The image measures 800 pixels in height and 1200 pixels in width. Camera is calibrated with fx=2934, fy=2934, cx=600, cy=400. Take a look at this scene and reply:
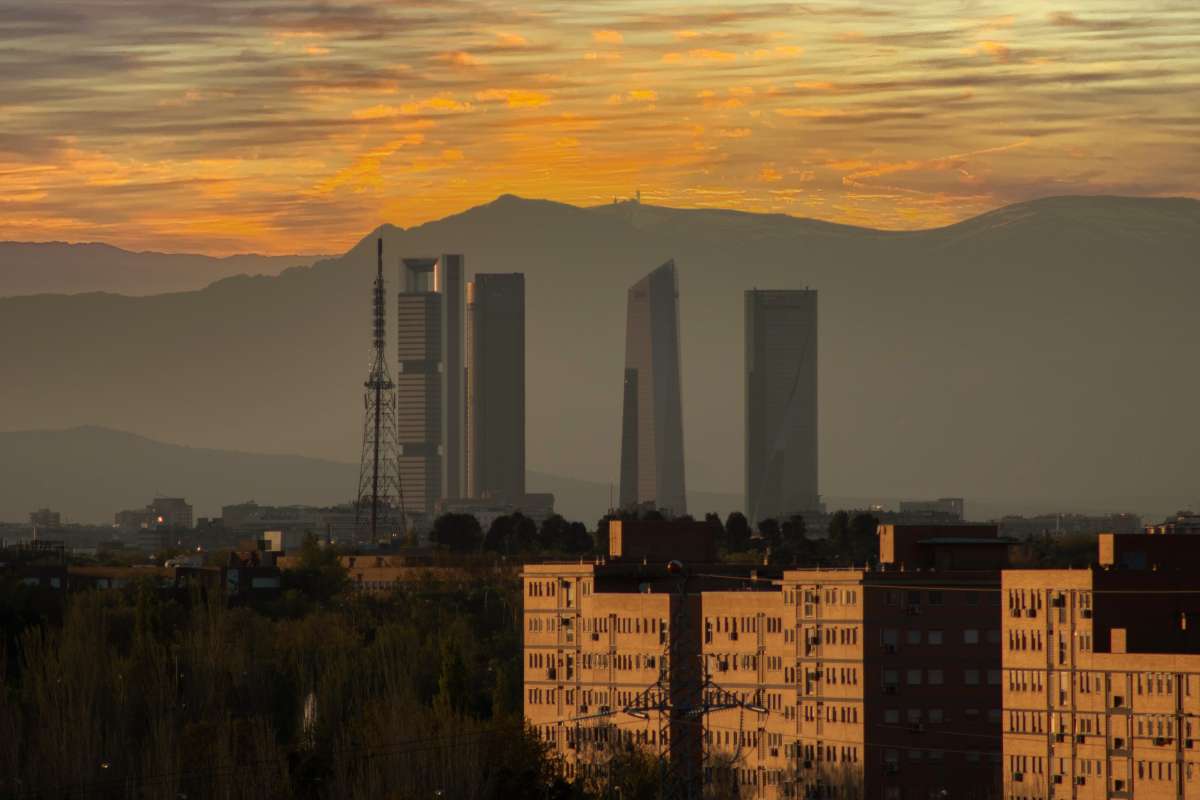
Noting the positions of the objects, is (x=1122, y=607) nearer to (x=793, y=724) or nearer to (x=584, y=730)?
(x=793, y=724)

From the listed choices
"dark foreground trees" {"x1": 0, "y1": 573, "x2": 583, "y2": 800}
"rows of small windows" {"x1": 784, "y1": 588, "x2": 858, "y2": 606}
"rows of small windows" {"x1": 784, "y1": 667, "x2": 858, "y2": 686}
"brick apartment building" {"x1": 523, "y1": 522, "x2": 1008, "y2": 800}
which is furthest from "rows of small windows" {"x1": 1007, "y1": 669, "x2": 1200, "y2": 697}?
"dark foreground trees" {"x1": 0, "y1": 573, "x2": 583, "y2": 800}

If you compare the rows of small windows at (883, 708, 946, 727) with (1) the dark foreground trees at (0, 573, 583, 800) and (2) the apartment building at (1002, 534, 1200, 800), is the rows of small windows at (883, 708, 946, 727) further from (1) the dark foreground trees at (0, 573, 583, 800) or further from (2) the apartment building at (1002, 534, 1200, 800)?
(1) the dark foreground trees at (0, 573, 583, 800)

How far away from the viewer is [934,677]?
398ft

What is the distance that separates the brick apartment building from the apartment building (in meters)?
5.85

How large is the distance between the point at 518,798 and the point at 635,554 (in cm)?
5316

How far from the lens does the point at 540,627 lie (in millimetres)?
145500

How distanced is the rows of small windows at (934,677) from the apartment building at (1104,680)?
630cm

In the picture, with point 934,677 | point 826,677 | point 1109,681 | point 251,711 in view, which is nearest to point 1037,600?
point 1109,681

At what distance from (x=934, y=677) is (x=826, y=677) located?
17.5 ft

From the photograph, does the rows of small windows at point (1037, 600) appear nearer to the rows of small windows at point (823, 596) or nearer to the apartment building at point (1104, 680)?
the apartment building at point (1104, 680)

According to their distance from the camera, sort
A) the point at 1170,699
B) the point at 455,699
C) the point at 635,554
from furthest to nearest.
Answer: the point at 635,554 < the point at 455,699 < the point at 1170,699

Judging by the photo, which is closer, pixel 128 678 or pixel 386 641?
pixel 128 678

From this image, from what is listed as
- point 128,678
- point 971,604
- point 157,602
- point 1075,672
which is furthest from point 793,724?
point 157,602

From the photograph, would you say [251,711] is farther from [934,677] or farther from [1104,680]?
[1104,680]
